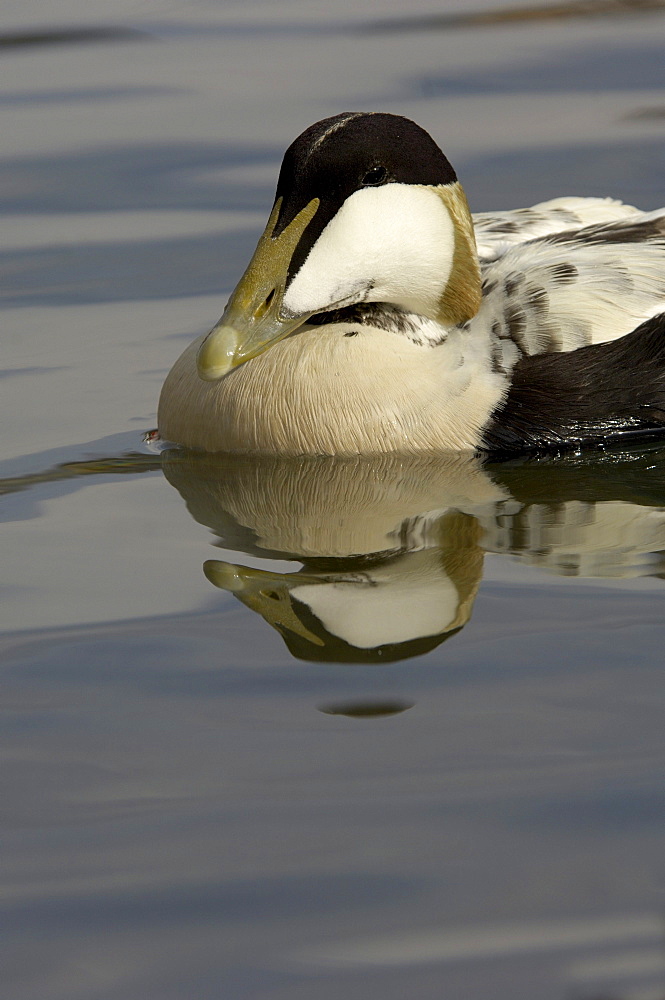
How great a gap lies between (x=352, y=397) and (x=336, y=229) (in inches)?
18.8

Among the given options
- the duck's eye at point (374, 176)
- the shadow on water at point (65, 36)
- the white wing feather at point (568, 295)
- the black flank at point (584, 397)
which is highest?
the shadow on water at point (65, 36)

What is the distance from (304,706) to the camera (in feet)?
9.93

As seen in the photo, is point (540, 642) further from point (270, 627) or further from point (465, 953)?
point (465, 953)

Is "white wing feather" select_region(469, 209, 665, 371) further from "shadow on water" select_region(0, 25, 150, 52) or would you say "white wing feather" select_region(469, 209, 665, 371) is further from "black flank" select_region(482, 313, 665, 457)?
"shadow on water" select_region(0, 25, 150, 52)

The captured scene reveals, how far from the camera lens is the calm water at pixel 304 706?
2381mm

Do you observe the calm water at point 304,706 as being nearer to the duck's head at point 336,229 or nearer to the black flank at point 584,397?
the black flank at point 584,397

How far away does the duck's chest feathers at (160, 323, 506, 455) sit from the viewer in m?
4.55

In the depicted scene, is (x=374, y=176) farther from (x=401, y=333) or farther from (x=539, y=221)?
(x=539, y=221)

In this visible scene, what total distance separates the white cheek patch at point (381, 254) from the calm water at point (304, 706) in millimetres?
484

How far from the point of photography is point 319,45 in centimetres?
1002

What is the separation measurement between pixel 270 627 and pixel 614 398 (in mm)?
1614

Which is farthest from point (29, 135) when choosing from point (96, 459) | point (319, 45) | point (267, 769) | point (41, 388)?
point (267, 769)

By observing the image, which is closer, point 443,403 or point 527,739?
point 527,739

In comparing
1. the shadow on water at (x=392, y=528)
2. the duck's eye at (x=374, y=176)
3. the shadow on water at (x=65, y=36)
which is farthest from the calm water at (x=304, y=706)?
the shadow on water at (x=65, y=36)
